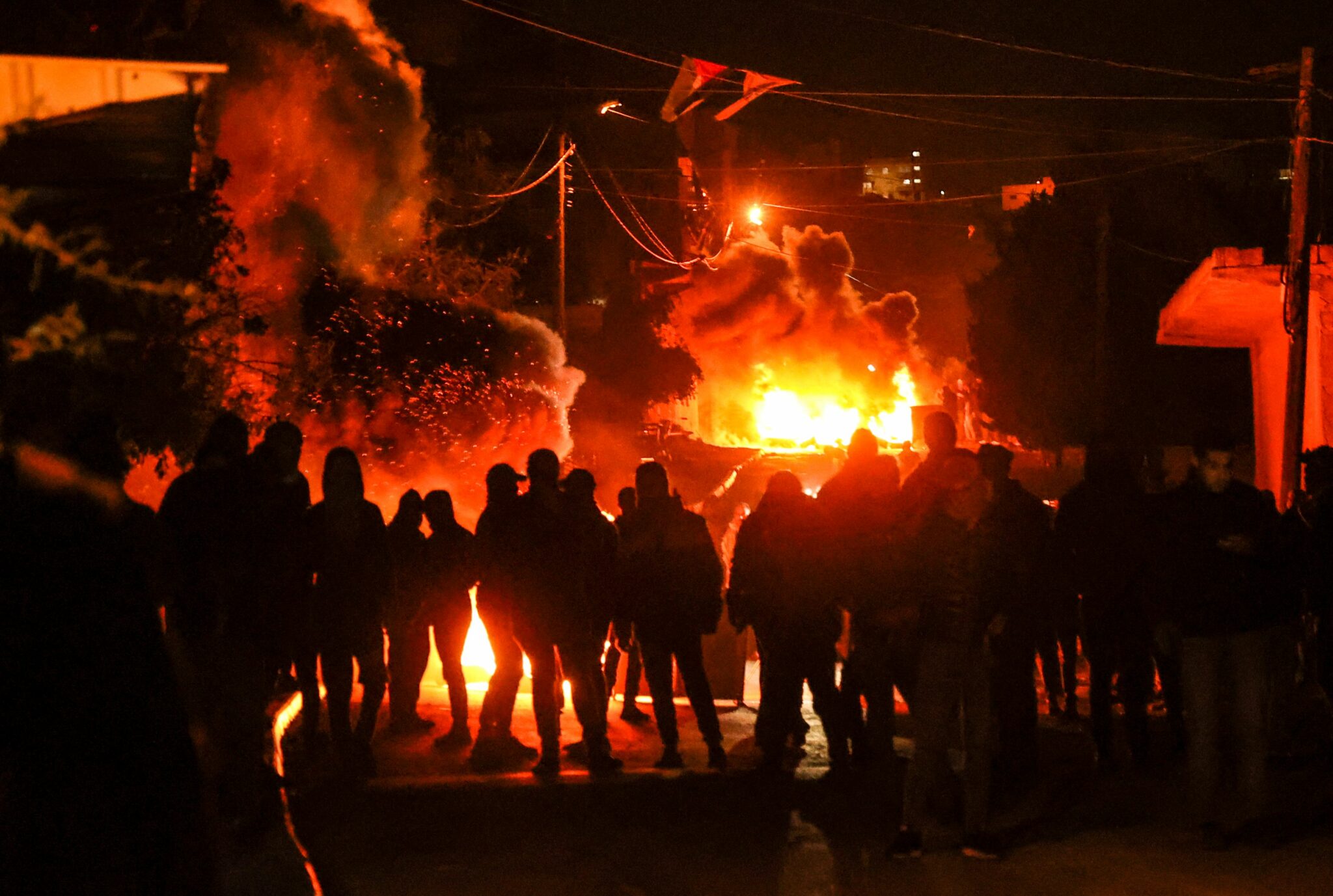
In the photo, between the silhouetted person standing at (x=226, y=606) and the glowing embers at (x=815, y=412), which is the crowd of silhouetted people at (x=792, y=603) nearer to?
the silhouetted person standing at (x=226, y=606)

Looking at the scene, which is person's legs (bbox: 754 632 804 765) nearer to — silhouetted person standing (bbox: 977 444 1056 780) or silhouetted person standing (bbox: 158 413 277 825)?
silhouetted person standing (bbox: 977 444 1056 780)

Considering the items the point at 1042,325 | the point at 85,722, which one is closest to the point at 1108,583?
the point at 85,722

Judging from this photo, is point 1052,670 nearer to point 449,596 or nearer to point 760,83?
point 449,596

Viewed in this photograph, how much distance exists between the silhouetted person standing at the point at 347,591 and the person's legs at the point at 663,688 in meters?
1.70

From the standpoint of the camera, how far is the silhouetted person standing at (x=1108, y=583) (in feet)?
25.5

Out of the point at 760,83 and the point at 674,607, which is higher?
the point at 760,83

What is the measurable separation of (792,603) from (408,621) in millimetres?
2825

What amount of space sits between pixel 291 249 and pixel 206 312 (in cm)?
914

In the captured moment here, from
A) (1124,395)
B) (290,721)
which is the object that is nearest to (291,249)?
(290,721)

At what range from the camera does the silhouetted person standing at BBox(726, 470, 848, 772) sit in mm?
7645

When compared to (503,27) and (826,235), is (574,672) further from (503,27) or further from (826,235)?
(826,235)

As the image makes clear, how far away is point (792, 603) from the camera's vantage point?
765cm

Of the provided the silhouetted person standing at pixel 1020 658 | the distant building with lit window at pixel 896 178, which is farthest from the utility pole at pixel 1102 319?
the distant building with lit window at pixel 896 178

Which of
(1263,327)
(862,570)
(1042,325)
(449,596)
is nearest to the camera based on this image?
(862,570)
